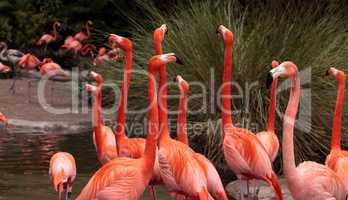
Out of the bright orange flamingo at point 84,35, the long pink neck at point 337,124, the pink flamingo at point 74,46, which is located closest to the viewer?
the long pink neck at point 337,124

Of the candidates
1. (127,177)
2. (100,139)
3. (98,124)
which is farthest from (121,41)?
(127,177)

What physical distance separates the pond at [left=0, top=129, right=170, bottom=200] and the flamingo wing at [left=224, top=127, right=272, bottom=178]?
1357 millimetres

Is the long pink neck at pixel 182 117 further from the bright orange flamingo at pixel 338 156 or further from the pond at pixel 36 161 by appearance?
the pond at pixel 36 161

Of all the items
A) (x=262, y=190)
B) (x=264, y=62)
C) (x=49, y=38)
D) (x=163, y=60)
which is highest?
(x=49, y=38)

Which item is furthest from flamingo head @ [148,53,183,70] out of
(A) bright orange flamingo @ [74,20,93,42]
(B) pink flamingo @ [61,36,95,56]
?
(A) bright orange flamingo @ [74,20,93,42]

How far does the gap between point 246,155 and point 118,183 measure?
1.36 metres

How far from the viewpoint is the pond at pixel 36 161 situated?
7.59 meters

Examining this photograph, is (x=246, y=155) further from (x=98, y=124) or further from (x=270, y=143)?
(x=98, y=124)

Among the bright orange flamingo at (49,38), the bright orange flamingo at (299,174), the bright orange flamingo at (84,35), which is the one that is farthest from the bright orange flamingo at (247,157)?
the bright orange flamingo at (84,35)

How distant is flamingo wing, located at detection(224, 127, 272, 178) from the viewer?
20.2ft

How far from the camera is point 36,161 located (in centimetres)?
918

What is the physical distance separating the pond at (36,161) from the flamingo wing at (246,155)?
136 cm

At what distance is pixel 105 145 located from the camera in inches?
279

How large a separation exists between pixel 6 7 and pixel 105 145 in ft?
44.0
